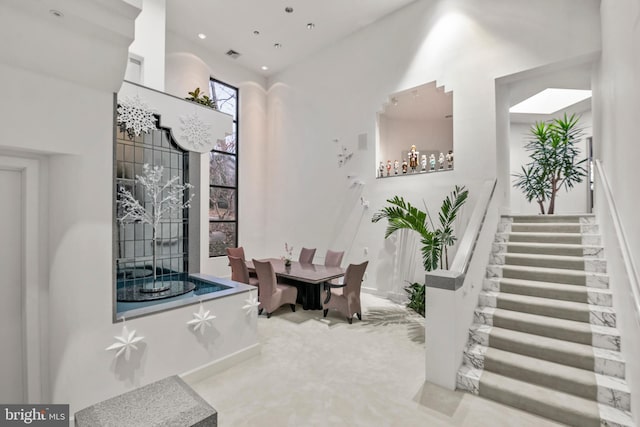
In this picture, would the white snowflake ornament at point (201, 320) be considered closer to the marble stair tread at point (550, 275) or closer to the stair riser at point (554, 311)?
the stair riser at point (554, 311)

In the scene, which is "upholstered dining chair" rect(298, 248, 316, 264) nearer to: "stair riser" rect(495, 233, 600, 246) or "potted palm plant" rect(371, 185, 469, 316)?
"potted palm plant" rect(371, 185, 469, 316)

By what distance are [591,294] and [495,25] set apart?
13.4 ft

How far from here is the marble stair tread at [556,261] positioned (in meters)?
3.41

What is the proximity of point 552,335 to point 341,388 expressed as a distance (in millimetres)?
2052

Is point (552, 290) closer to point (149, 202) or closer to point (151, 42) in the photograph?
point (149, 202)

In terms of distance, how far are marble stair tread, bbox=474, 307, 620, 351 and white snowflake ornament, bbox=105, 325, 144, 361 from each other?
10.7 feet

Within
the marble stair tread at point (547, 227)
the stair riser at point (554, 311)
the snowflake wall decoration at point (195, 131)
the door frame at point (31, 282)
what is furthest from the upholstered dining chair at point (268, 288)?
the marble stair tread at point (547, 227)

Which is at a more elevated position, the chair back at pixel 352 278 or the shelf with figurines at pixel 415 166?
the shelf with figurines at pixel 415 166

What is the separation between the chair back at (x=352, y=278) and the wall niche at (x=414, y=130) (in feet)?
7.68

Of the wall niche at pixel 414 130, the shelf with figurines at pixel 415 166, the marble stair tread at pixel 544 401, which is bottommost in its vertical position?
the marble stair tread at pixel 544 401

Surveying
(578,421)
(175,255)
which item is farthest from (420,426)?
(175,255)

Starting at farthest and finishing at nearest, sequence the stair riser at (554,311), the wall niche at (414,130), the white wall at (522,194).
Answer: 1. the white wall at (522,194)
2. the wall niche at (414,130)
3. the stair riser at (554,311)

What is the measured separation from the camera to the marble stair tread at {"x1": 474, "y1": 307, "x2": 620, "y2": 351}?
2.70 m

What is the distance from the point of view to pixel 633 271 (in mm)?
2195
